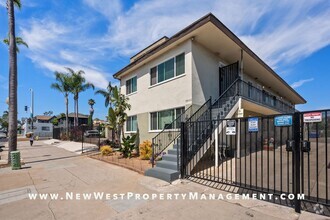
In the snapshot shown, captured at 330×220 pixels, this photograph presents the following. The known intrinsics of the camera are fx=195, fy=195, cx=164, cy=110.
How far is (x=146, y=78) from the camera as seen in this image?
13039mm

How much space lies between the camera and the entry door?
12.3 metres

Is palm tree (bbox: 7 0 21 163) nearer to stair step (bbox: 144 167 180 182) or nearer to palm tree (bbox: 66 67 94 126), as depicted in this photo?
stair step (bbox: 144 167 180 182)

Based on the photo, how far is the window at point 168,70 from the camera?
1050cm

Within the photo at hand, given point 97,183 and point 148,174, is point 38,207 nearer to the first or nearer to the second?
point 97,183

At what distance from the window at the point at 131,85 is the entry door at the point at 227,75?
6.20 meters

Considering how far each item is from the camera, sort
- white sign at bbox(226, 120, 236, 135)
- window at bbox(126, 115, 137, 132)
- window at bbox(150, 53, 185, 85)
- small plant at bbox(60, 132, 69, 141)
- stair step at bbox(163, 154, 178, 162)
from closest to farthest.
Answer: white sign at bbox(226, 120, 236, 135) → stair step at bbox(163, 154, 178, 162) → window at bbox(150, 53, 185, 85) → window at bbox(126, 115, 137, 132) → small plant at bbox(60, 132, 69, 141)

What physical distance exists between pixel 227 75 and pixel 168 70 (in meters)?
4.06

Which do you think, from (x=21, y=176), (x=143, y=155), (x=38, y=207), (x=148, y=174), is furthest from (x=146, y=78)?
(x=38, y=207)

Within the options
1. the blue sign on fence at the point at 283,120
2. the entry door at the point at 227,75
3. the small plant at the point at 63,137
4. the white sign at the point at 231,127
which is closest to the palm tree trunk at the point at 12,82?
the white sign at the point at 231,127

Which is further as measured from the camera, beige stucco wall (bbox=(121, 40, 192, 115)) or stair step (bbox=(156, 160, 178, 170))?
beige stucco wall (bbox=(121, 40, 192, 115))

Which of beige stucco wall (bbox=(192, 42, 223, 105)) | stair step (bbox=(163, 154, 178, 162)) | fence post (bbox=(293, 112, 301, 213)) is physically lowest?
stair step (bbox=(163, 154, 178, 162))

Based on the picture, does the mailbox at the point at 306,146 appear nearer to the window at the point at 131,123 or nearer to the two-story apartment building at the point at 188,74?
the two-story apartment building at the point at 188,74

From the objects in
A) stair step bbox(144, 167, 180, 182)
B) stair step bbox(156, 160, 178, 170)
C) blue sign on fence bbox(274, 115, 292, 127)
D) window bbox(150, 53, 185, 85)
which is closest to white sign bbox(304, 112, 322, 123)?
blue sign on fence bbox(274, 115, 292, 127)

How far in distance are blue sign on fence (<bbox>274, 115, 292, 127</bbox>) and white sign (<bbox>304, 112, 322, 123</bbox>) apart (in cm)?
31
